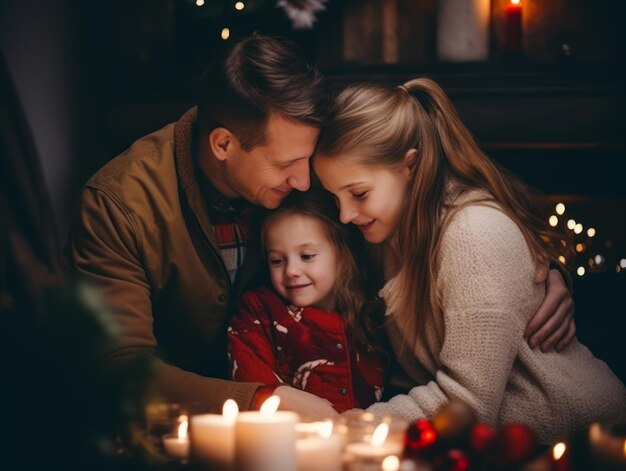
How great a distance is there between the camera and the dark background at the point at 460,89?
2.26 metres

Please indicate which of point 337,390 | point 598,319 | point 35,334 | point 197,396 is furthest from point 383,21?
point 35,334

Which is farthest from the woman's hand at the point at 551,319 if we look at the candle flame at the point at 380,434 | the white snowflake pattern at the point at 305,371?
the candle flame at the point at 380,434

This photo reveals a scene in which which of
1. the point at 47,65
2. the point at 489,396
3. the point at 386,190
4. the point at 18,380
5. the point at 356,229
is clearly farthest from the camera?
the point at 47,65

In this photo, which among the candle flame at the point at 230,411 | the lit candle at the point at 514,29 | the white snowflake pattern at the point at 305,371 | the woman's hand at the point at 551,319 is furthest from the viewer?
the lit candle at the point at 514,29

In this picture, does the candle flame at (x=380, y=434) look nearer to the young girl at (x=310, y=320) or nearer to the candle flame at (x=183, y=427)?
the candle flame at (x=183, y=427)

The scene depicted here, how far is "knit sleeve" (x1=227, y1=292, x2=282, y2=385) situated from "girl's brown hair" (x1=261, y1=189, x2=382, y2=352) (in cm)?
15

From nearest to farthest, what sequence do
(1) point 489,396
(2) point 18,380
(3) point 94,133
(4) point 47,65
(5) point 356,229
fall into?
(2) point 18,380 < (1) point 489,396 < (5) point 356,229 < (4) point 47,65 < (3) point 94,133

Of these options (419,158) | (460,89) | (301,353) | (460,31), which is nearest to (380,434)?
→ (301,353)

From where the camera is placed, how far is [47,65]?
2.18m

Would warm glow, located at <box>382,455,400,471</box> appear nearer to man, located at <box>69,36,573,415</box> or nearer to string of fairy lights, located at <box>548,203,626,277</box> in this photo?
man, located at <box>69,36,573,415</box>

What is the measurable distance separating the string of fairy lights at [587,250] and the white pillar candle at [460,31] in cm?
49

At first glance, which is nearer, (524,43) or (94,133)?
(94,133)

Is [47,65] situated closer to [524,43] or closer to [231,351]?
[231,351]

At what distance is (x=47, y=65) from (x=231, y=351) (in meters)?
0.87
